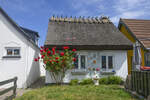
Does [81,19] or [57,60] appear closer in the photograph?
[57,60]

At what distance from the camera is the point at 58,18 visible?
12.6 meters

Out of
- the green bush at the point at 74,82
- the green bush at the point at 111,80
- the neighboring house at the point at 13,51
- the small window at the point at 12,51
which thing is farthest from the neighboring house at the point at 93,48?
the small window at the point at 12,51

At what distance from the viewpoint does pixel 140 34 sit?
40.5ft

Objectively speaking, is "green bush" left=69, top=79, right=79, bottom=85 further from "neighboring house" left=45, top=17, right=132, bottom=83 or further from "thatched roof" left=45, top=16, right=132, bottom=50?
"thatched roof" left=45, top=16, right=132, bottom=50

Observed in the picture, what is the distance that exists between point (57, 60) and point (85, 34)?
358cm

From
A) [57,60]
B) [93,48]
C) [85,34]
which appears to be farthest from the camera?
[85,34]

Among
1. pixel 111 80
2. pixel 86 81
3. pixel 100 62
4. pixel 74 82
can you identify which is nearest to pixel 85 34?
pixel 100 62

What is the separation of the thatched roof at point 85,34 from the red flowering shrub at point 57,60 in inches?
24.7

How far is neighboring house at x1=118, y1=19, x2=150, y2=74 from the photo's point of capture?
1117cm

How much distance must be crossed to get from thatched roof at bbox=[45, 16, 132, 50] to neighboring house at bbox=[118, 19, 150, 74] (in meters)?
1.92

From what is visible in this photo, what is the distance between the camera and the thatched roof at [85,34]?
956 centimetres

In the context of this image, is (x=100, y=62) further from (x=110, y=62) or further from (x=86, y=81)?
(x=86, y=81)

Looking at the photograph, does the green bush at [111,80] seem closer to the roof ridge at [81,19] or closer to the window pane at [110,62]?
the window pane at [110,62]

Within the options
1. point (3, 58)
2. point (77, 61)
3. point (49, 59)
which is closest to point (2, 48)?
point (3, 58)
